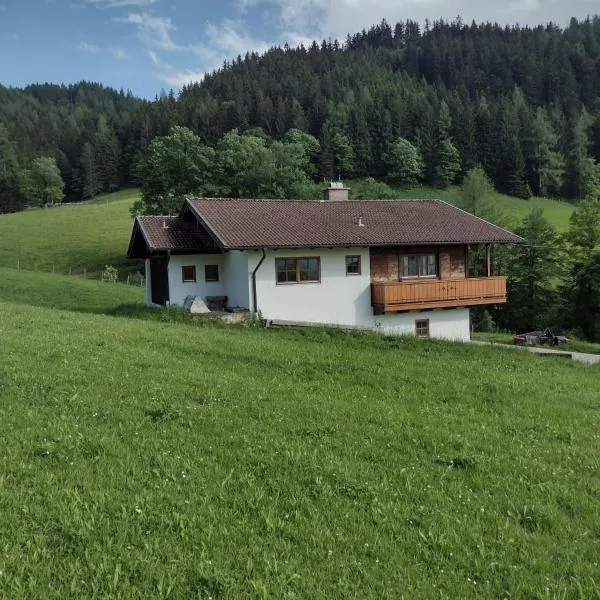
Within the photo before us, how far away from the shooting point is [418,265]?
2961cm

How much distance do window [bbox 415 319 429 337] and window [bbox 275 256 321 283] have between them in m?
5.67

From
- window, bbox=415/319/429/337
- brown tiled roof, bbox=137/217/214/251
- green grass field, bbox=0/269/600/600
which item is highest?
brown tiled roof, bbox=137/217/214/251

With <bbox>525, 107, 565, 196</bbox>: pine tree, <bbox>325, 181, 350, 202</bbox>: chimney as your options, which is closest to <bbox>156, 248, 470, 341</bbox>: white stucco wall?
<bbox>325, 181, 350, 202</bbox>: chimney

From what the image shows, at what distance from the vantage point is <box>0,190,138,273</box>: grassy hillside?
58.4m

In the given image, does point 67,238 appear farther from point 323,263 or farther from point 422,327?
point 422,327

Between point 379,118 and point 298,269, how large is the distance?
94.2 m

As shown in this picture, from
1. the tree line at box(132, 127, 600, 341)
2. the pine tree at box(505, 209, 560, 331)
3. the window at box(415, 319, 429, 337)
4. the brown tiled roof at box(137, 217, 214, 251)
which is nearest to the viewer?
the brown tiled roof at box(137, 217, 214, 251)

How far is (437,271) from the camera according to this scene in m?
30.0

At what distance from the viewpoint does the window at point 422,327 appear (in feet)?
94.8

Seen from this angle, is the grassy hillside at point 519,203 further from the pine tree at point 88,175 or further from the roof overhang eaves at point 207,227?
the pine tree at point 88,175

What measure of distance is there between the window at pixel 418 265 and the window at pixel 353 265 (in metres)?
2.58

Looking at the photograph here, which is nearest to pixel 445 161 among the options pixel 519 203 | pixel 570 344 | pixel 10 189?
pixel 519 203

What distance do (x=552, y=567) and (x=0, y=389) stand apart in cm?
862

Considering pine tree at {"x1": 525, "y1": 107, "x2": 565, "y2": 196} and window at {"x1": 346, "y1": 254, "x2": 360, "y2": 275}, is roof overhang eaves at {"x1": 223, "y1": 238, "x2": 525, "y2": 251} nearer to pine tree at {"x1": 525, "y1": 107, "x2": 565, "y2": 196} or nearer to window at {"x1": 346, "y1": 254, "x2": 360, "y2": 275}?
window at {"x1": 346, "y1": 254, "x2": 360, "y2": 275}
